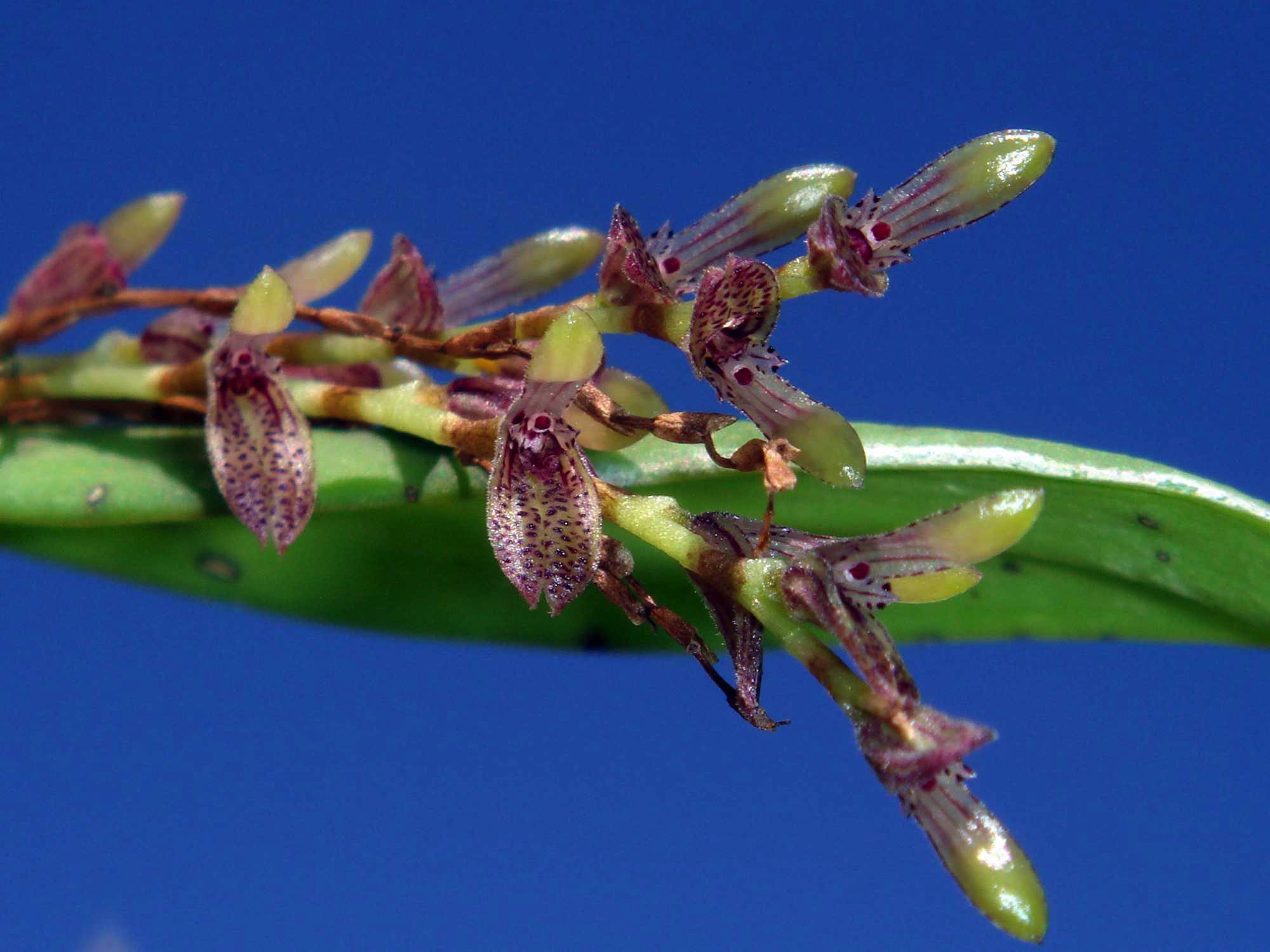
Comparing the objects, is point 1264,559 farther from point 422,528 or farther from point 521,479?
point 422,528

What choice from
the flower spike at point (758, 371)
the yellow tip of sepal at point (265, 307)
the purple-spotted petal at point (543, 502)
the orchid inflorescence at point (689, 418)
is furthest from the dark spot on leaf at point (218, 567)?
the flower spike at point (758, 371)

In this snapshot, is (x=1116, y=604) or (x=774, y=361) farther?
(x=1116, y=604)

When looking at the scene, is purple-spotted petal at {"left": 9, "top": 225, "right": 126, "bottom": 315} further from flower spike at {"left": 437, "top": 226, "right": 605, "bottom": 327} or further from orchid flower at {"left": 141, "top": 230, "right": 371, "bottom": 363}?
flower spike at {"left": 437, "top": 226, "right": 605, "bottom": 327}

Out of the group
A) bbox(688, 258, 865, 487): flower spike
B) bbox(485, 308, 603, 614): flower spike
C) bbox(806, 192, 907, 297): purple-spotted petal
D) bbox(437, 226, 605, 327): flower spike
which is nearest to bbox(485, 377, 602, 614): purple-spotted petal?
bbox(485, 308, 603, 614): flower spike

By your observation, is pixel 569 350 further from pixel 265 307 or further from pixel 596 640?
pixel 596 640

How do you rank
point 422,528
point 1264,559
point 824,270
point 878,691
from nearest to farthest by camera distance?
point 878,691 → point 824,270 → point 1264,559 → point 422,528

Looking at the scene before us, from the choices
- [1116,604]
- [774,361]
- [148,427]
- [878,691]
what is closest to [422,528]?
[148,427]

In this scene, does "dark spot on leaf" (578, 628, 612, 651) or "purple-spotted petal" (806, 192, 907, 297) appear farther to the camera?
"dark spot on leaf" (578, 628, 612, 651)

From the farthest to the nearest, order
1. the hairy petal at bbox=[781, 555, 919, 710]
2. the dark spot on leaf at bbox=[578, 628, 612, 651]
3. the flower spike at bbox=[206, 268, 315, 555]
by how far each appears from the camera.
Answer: the dark spot on leaf at bbox=[578, 628, 612, 651]
the flower spike at bbox=[206, 268, 315, 555]
the hairy petal at bbox=[781, 555, 919, 710]
